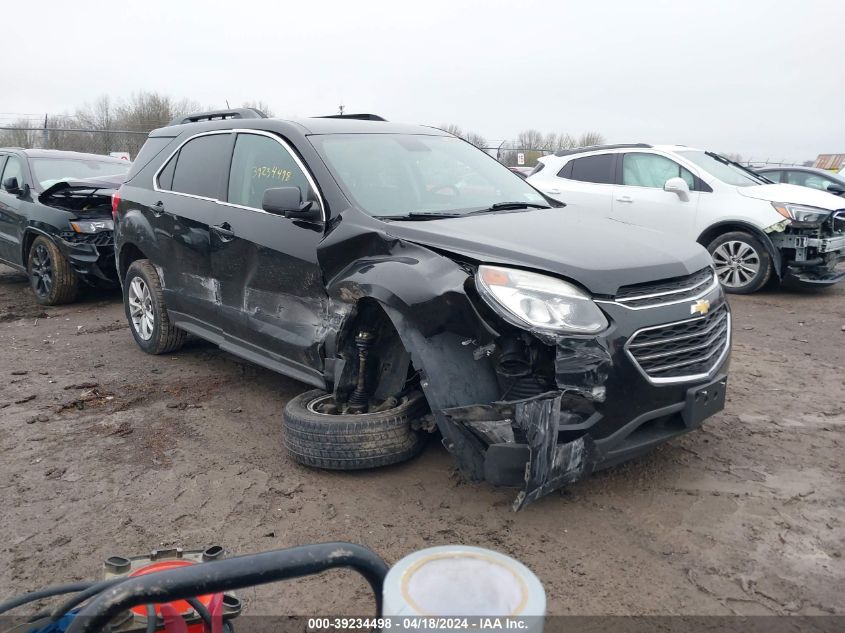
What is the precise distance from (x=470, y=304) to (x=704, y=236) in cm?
625

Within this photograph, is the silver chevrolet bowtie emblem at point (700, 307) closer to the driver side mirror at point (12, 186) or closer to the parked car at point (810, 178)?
the driver side mirror at point (12, 186)

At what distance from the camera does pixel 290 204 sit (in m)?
3.65

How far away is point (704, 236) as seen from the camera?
8164 millimetres

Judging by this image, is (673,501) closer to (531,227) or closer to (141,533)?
(531,227)

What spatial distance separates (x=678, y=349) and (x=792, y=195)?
19.4 ft

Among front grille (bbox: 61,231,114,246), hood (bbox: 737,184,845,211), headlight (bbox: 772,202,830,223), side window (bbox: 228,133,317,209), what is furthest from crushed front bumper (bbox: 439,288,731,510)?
front grille (bbox: 61,231,114,246)

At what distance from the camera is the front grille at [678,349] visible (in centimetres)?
292

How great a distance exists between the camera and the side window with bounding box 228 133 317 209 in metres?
4.04

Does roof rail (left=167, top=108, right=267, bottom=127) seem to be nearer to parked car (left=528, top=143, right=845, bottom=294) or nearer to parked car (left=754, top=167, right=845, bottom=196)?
parked car (left=528, top=143, right=845, bottom=294)

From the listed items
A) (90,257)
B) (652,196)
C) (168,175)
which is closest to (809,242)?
(652,196)

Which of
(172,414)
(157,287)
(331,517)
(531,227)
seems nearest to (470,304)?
(531,227)

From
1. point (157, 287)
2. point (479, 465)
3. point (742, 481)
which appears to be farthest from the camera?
point (157, 287)

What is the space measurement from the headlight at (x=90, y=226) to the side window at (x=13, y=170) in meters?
1.38

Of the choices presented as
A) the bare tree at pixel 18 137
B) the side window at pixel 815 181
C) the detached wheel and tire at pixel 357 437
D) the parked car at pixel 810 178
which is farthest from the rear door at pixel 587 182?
the bare tree at pixel 18 137
